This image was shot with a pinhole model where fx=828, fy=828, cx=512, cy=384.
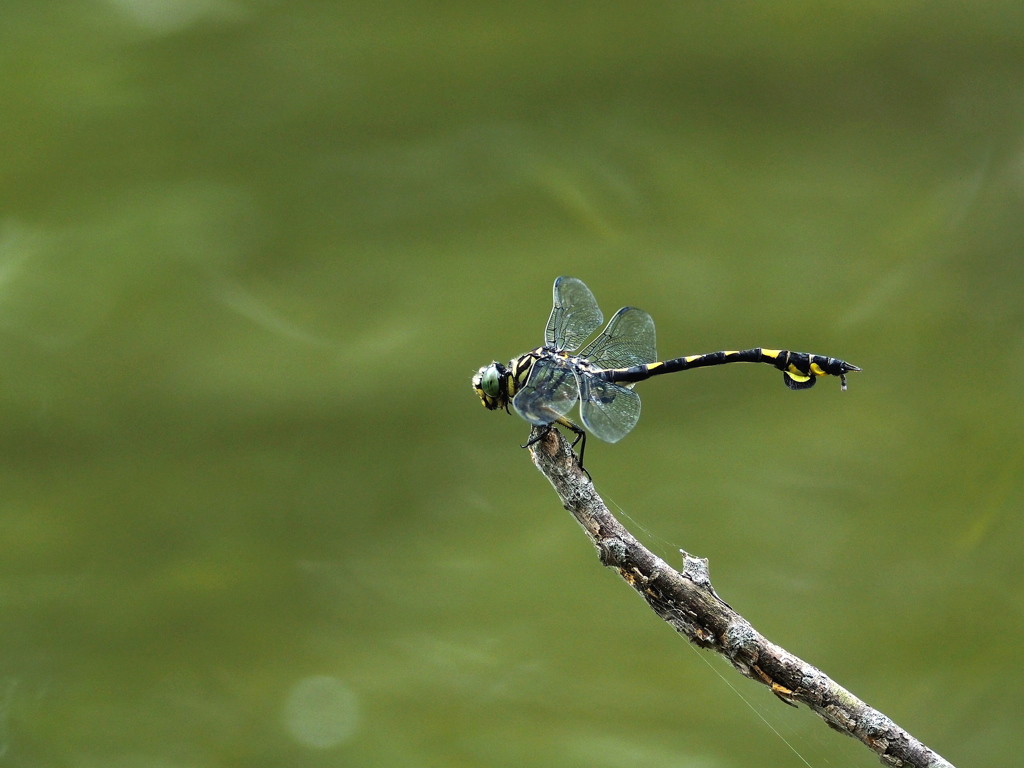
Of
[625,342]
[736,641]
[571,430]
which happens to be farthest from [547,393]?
[736,641]

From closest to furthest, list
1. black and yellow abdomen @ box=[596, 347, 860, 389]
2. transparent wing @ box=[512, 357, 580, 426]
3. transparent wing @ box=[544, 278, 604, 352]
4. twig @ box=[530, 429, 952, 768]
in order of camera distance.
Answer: twig @ box=[530, 429, 952, 768], transparent wing @ box=[512, 357, 580, 426], black and yellow abdomen @ box=[596, 347, 860, 389], transparent wing @ box=[544, 278, 604, 352]

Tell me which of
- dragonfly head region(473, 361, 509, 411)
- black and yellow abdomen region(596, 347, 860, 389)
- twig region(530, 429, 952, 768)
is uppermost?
dragonfly head region(473, 361, 509, 411)

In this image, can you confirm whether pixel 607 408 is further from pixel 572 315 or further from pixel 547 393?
pixel 572 315

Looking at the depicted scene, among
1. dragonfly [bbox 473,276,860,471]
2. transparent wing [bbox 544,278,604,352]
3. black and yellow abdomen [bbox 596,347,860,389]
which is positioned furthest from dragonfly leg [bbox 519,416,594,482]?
transparent wing [bbox 544,278,604,352]

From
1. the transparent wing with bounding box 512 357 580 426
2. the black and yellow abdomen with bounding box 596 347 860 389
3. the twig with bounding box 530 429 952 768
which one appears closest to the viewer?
the twig with bounding box 530 429 952 768

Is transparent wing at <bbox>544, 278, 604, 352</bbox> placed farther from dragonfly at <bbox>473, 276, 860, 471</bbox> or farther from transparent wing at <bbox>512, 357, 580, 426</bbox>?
transparent wing at <bbox>512, 357, 580, 426</bbox>

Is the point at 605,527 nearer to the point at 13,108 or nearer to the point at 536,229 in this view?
the point at 536,229

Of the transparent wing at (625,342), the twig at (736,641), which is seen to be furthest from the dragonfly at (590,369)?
the twig at (736,641)
